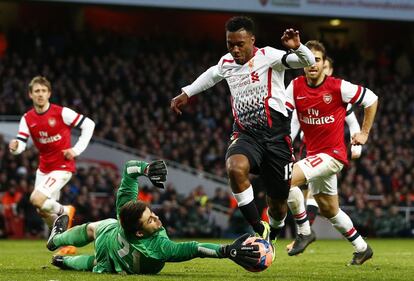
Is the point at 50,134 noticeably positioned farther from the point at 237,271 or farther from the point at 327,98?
the point at 237,271

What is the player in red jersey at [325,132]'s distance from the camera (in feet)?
36.6

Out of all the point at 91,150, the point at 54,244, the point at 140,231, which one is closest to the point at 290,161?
the point at 140,231

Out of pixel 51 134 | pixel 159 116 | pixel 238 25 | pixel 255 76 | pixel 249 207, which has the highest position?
pixel 238 25

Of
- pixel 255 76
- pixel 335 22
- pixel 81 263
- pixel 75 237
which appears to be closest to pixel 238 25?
pixel 255 76

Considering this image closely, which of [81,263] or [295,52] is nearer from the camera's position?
[295,52]

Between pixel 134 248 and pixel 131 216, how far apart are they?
0.39m

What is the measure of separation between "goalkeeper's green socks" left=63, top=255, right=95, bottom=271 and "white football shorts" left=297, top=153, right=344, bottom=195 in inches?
116

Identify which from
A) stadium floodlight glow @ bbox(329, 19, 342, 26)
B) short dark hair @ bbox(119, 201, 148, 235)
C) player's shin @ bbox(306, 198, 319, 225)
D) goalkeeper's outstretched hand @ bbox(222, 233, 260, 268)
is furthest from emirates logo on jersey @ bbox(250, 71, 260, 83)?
stadium floodlight glow @ bbox(329, 19, 342, 26)

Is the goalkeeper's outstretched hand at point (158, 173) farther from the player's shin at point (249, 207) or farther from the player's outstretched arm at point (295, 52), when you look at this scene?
the player's outstretched arm at point (295, 52)

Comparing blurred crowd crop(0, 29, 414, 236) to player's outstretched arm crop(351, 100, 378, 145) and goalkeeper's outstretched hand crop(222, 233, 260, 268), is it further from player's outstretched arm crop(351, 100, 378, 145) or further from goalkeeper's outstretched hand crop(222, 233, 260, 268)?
goalkeeper's outstretched hand crop(222, 233, 260, 268)

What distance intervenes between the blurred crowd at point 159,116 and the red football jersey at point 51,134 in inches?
284

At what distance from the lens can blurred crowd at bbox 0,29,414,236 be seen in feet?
73.9

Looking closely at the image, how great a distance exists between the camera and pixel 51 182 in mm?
13758

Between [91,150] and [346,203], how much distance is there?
23.9 ft
